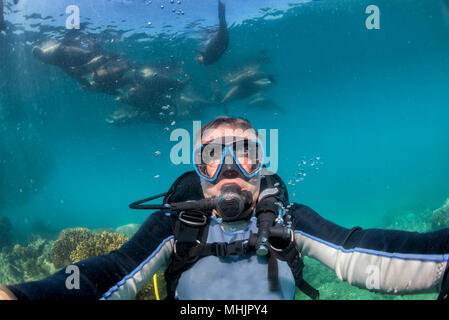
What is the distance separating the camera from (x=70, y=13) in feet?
39.9

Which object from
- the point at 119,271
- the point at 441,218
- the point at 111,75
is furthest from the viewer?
the point at 111,75

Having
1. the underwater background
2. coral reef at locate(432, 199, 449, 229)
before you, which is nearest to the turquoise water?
the underwater background

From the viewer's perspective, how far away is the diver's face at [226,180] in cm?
255

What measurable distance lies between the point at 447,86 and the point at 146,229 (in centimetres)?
4976

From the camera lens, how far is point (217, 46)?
632 inches

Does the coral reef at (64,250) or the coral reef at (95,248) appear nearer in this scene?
the coral reef at (95,248)

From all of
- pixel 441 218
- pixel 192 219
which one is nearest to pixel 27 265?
pixel 192 219

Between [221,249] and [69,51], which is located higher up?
[69,51]

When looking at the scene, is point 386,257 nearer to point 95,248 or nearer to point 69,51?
point 95,248

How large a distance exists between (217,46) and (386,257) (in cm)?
1655

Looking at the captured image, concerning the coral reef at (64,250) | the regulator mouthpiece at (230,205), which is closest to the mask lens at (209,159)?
the regulator mouthpiece at (230,205)

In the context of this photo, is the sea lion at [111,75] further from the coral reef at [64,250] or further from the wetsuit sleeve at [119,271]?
the wetsuit sleeve at [119,271]

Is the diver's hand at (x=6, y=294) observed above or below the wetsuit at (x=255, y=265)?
above

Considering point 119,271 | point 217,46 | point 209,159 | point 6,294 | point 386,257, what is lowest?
point 119,271
